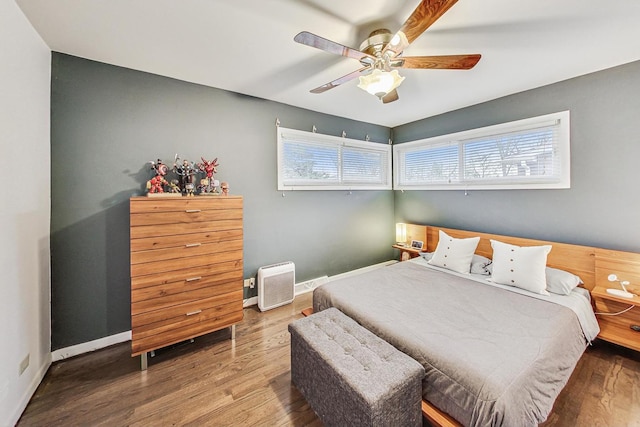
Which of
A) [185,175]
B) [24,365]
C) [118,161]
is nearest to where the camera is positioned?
[24,365]

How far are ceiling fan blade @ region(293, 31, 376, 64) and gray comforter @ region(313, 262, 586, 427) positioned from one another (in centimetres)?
187

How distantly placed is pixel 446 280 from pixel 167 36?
3.27m

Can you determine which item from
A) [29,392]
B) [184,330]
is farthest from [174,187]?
[29,392]

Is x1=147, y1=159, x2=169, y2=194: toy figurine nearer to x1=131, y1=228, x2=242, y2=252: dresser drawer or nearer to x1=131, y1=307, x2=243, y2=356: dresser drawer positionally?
x1=131, y1=228, x2=242, y2=252: dresser drawer

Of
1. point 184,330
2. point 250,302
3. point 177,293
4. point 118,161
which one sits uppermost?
point 118,161

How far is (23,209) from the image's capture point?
5.38 ft

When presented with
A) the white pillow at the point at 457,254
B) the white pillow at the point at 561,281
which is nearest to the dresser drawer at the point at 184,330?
the white pillow at the point at 457,254

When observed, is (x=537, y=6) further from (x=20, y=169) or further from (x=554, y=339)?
(x=20, y=169)

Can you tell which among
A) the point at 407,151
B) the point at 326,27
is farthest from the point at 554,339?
the point at 407,151

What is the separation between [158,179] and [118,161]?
42 centimetres

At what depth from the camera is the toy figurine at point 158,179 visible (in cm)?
223

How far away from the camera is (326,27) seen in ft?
5.65

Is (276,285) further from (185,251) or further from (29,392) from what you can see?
(29,392)

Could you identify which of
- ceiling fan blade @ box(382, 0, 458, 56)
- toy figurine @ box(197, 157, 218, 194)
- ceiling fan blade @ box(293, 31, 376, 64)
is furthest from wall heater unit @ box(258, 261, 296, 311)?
ceiling fan blade @ box(382, 0, 458, 56)
